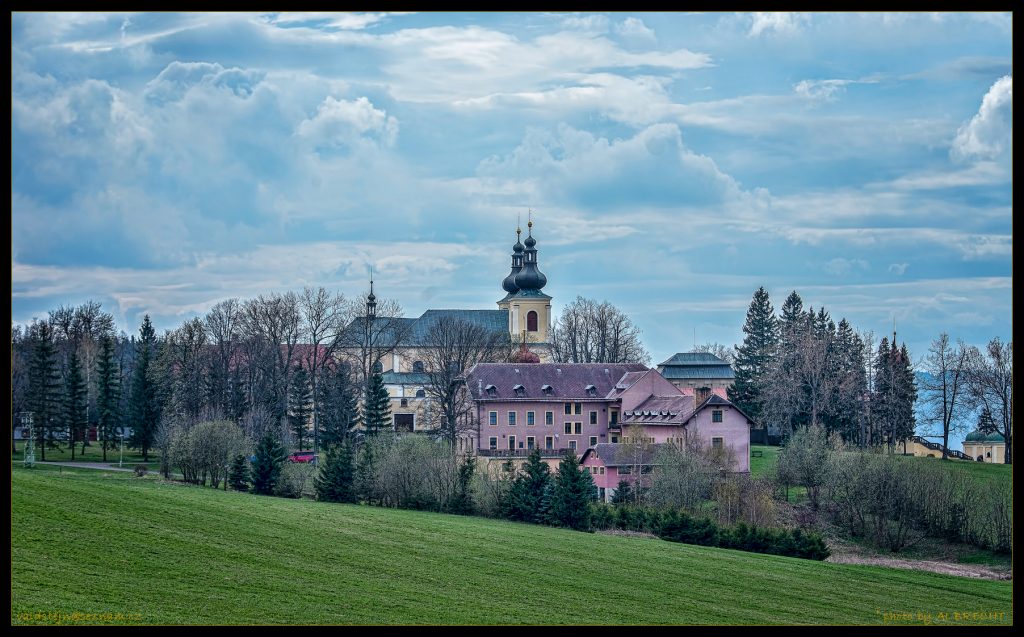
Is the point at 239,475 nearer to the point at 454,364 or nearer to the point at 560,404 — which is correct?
the point at 560,404

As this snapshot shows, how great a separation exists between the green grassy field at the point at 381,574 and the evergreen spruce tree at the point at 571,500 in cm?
198

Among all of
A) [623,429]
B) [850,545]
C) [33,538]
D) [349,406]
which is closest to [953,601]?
[850,545]

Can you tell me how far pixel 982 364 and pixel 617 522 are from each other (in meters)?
23.7

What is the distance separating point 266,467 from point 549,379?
1936 centimetres

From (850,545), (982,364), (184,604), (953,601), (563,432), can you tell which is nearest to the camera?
(184,604)

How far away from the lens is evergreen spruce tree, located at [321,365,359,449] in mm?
54250

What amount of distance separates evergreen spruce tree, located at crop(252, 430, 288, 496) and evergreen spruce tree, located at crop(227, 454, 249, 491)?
0.44 metres

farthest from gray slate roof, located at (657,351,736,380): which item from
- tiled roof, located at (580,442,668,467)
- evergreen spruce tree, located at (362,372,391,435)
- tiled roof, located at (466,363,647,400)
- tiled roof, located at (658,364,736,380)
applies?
tiled roof, located at (580,442,668,467)

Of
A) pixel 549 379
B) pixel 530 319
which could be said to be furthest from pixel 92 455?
pixel 530 319

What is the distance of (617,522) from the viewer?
125ft

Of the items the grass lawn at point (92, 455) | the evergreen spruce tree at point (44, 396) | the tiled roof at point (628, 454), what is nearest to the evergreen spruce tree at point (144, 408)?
the grass lawn at point (92, 455)

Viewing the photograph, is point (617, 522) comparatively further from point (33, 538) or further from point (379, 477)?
point (33, 538)

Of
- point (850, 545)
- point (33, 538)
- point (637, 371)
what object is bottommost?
point (850, 545)

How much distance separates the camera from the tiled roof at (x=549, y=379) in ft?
185
